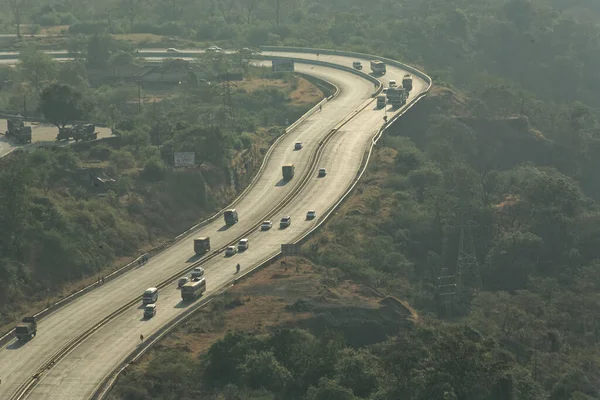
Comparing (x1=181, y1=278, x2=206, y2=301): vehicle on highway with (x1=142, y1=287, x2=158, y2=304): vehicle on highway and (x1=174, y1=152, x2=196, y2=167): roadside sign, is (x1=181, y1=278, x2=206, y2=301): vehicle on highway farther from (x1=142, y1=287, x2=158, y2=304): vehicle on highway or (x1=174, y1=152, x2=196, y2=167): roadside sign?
(x1=174, y1=152, x2=196, y2=167): roadside sign

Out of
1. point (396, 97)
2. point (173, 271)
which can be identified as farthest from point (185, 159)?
point (396, 97)

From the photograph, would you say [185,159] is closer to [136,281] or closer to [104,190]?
[104,190]

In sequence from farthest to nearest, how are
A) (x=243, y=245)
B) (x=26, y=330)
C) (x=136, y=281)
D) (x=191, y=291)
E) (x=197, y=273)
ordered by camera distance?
(x=243, y=245), (x=136, y=281), (x=197, y=273), (x=191, y=291), (x=26, y=330)

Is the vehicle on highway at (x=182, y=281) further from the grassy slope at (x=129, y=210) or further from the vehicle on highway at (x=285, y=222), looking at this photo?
the vehicle on highway at (x=285, y=222)

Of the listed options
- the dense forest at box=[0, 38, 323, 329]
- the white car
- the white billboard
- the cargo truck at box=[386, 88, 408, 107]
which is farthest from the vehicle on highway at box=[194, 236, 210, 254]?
the cargo truck at box=[386, 88, 408, 107]

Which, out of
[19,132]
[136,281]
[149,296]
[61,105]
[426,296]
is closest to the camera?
[149,296]

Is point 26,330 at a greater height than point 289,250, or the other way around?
point 26,330

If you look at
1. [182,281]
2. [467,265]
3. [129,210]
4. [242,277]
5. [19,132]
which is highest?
[19,132]
